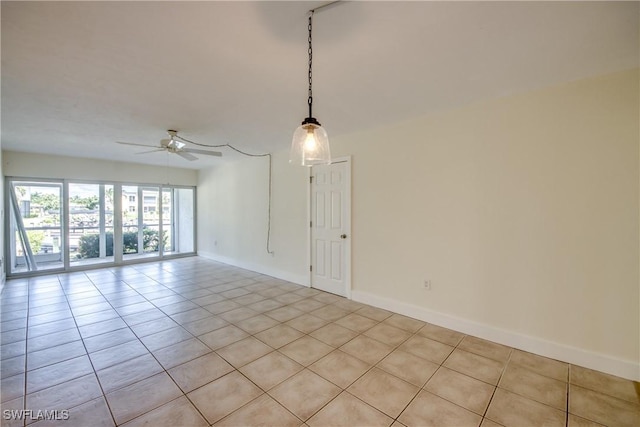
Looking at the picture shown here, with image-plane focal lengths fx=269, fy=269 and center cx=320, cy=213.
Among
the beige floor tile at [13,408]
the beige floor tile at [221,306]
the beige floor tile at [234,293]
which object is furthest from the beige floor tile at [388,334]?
the beige floor tile at [13,408]

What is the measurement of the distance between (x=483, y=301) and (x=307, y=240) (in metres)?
2.78

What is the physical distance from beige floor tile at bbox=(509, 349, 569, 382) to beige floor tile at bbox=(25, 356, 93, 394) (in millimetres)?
3817

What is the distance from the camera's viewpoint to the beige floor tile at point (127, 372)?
7.07ft

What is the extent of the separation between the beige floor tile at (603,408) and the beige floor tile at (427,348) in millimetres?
901

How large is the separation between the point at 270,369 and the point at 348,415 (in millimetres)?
819

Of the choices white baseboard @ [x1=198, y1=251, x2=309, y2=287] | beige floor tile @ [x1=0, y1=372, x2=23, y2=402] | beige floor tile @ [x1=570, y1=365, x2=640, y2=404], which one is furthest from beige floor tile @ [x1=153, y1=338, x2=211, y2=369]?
beige floor tile @ [x1=570, y1=365, x2=640, y2=404]

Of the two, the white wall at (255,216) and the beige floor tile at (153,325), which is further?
the white wall at (255,216)

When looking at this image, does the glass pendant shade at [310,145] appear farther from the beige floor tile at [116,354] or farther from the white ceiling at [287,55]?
the beige floor tile at [116,354]

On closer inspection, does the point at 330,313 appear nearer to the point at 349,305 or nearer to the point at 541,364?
the point at 349,305

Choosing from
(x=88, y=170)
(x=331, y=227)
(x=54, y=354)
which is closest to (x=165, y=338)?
(x=54, y=354)

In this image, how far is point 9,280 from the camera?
16.8 feet

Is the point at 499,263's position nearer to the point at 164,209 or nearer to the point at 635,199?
the point at 635,199

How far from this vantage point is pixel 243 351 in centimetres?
266

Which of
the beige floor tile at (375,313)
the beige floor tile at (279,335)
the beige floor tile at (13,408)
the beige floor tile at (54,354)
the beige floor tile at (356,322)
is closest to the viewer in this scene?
the beige floor tile at (13,408)
